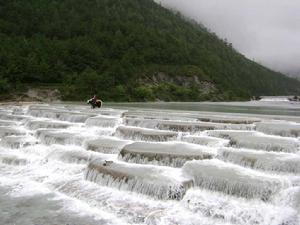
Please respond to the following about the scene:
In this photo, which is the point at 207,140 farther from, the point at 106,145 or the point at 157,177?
the point at 157,177

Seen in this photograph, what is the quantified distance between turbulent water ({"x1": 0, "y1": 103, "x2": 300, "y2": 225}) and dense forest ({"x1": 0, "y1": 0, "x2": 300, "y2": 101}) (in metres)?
41.3

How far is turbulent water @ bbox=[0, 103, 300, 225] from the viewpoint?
330 inches

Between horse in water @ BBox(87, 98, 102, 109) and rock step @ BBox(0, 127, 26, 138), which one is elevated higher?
horse in water @ BBox(87, 98, 102, 109)

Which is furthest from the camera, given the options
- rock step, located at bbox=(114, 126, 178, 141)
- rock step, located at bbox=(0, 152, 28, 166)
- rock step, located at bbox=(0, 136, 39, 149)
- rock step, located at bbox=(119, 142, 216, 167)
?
rock step, located at bbox=(0, 136, 39, 149)

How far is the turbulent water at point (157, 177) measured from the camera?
27.5 feet

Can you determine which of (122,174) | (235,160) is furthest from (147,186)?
(235,160)

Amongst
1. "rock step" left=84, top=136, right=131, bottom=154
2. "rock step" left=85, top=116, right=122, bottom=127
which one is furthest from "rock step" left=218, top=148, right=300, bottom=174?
"rock step" left=85, top=116, right=122, bottom=127

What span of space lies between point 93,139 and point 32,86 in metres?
44.6

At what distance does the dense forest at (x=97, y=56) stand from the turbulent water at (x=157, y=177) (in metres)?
41.3

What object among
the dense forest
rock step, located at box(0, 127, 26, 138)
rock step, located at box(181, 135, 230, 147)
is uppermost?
the dense forest

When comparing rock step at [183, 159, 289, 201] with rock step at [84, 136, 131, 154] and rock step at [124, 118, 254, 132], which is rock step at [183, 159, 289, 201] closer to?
rock step at [84, 136, 131, 154]

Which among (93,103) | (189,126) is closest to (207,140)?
(189,126)

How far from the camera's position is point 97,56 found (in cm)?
7531

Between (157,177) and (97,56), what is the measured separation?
67641mm
